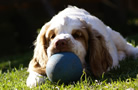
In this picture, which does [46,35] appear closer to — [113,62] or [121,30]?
[113,62]

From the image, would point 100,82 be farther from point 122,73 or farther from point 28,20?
point 28,20

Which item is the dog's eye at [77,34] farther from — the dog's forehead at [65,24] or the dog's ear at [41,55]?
the dog's ear at [41,55]

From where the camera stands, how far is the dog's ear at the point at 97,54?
14.3 feet

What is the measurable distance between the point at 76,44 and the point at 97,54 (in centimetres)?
47

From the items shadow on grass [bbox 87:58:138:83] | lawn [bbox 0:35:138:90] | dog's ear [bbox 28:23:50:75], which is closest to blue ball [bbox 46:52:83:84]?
lawn [bbox 0:35:138:90]

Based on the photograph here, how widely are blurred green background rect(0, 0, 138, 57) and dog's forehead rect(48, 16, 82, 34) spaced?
752cm

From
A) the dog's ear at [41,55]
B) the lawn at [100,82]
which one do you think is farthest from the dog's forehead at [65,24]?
the lawn at [100,82]

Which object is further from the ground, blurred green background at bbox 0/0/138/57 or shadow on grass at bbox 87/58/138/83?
blurred green background at bbox 0/0/138/57

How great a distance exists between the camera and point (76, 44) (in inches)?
163

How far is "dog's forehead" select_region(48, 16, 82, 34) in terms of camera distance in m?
4.26

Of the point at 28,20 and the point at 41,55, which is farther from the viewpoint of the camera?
the point at 28,20

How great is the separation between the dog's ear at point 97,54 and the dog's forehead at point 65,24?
0.31m

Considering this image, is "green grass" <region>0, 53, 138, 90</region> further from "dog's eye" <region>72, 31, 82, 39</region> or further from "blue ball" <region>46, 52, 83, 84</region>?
"dog's eye" <region>72, 31, 82, 39</region>

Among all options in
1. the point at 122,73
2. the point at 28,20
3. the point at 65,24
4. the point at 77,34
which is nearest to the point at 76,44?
the point at 77,34
